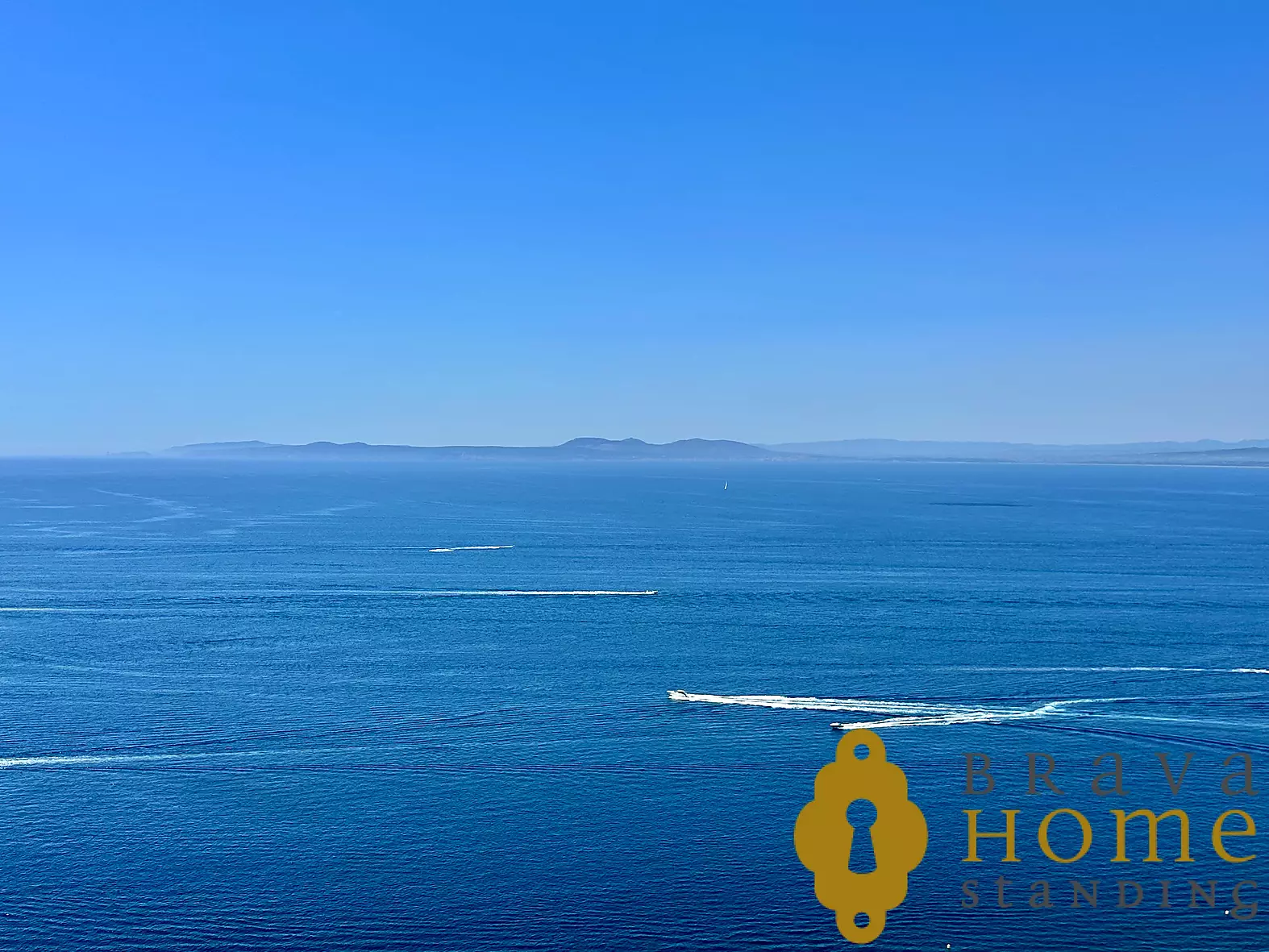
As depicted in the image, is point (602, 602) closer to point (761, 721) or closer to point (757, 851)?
point (761, 721)

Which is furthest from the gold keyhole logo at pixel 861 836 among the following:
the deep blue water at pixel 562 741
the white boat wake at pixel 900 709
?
the white boat wake at pixel 900 709

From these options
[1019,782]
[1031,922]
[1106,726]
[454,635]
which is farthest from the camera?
[454,635]

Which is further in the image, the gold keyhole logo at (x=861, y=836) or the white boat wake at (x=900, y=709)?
the white boat wake at (x=900, y=709)

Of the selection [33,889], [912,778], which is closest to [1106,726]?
[912,778]

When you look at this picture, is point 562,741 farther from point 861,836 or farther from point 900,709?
point 900,709

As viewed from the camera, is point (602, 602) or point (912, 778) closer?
point (912, 778)

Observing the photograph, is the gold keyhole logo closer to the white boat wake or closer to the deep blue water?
the deep blue water

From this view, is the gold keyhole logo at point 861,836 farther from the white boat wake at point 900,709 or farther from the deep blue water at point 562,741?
the white boat wake at point 900,709
